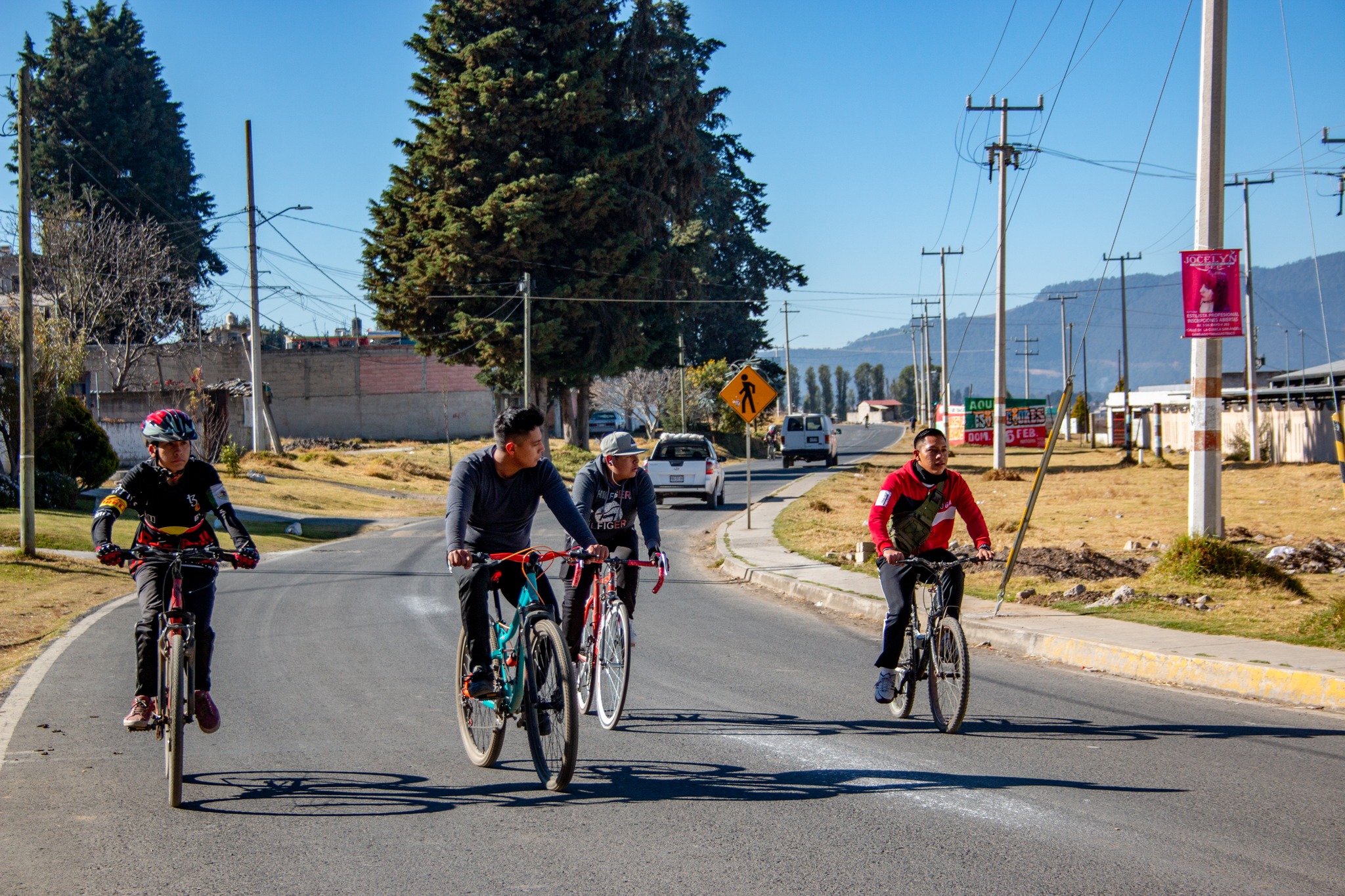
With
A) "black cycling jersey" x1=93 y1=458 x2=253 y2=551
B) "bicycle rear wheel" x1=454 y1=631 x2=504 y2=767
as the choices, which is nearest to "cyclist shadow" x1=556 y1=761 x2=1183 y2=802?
"bicycle rear wheel" x1=454 y1=631 x2=504 y2=767

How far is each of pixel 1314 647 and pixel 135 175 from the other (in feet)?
232

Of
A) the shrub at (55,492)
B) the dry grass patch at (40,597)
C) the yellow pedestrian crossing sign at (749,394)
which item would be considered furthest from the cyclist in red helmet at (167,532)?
the shrub at (55,492)

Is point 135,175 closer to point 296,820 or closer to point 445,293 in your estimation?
point 445,293

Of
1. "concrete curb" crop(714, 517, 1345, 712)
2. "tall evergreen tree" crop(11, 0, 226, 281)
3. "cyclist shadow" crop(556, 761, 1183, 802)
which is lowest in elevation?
"concrete curb" crop(714, 517, 1345, 712)

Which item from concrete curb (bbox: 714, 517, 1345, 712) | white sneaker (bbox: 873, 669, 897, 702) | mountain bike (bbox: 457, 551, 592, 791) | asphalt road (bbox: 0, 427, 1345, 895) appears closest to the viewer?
asphalt road (bbox: 0, 427, 1345, 895)

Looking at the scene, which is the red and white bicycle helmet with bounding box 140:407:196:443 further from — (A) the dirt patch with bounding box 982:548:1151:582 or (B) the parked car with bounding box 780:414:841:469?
(B) the parked car with bounding box 780:414:841:469

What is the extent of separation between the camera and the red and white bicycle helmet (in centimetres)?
593

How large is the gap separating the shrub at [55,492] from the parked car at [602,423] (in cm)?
5420

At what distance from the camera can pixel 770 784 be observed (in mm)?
5777

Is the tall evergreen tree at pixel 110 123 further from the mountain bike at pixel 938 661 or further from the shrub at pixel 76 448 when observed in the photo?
the mountain bike at pixel 938 661

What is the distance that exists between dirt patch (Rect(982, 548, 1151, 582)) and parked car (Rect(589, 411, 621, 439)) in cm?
6463

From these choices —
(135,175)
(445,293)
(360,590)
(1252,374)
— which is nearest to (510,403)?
(445,293)

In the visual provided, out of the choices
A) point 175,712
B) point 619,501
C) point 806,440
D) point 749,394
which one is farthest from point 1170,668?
point 806,440

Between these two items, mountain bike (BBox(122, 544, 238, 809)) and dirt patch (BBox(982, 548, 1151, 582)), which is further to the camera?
dirt patch (BBox(982, 548, 1151, 582))
